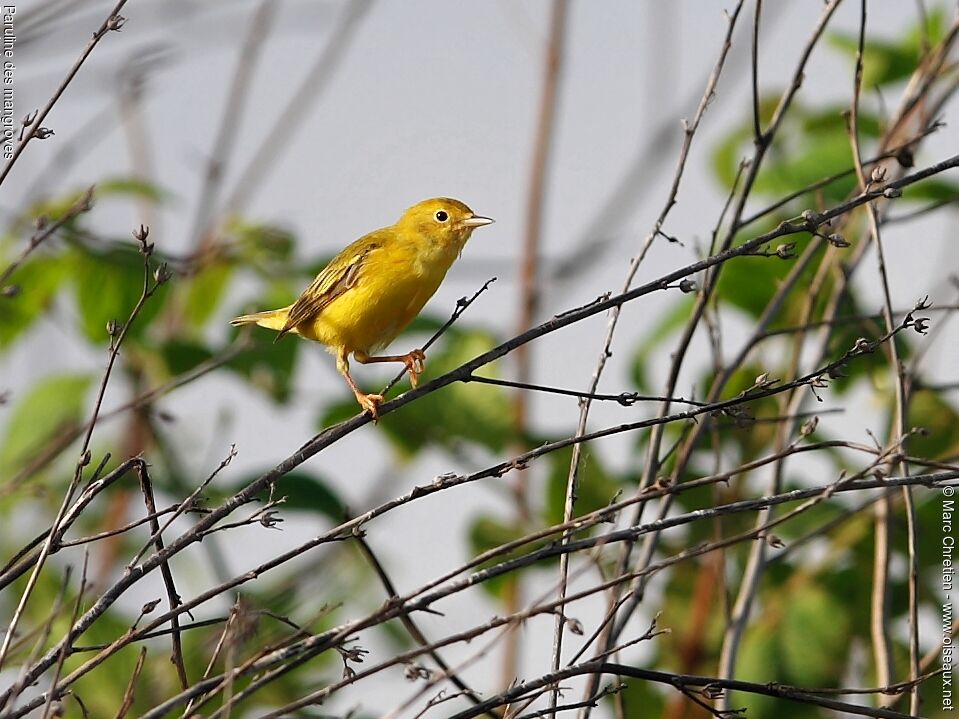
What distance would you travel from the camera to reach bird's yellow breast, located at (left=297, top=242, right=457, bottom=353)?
506 centimetres

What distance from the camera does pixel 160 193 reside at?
18.9 feet

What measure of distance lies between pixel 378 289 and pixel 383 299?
0.05 metres

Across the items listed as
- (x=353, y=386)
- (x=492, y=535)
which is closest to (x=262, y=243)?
(x=353, y=386)

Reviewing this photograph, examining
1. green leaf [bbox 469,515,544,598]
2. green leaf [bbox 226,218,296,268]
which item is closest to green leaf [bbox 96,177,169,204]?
green leaf [bbox 226,218,296,268]

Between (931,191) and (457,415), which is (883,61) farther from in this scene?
(457,415)

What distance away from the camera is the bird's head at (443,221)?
5.46 meters

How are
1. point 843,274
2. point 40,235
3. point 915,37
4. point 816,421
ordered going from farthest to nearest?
point 915,37 → point 843,274 → point 40,235 → point 816,421

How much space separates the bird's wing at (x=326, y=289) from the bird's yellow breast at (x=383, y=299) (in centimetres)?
3

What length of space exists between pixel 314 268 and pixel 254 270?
37 cm

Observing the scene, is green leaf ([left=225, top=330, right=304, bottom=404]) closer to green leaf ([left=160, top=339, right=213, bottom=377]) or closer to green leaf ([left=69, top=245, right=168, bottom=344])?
green leaf ([left=160, top=339, right=213, bottom=377])

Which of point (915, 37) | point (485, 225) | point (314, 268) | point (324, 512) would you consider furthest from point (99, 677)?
point (915, 37)

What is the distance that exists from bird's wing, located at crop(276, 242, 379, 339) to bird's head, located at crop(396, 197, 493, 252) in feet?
0.72

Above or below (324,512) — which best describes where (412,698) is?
below

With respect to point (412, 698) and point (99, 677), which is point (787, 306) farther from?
point (412, 698)
